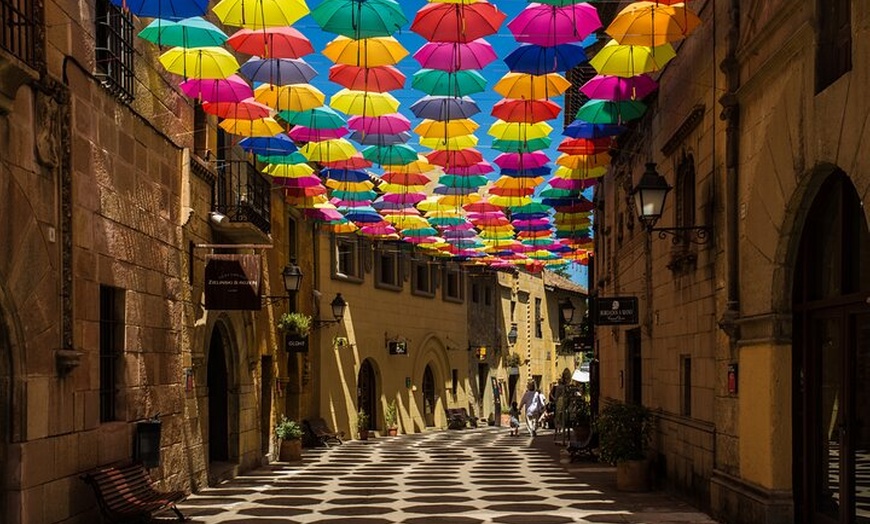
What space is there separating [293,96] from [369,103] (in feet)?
3.84

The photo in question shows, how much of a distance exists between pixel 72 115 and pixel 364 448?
59.3 feet

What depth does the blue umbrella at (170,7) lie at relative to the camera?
460 inches

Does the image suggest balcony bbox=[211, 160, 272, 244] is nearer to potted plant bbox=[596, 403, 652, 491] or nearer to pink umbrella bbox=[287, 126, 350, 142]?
pink umbrella bbox=[287, 126, 350, 142]

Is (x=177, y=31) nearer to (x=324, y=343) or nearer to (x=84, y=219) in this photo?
(x=84, y=219)

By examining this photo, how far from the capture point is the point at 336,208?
1046 inches

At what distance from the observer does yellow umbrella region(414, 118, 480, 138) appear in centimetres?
1761

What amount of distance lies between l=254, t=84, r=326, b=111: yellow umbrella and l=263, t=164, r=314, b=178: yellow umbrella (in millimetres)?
4784

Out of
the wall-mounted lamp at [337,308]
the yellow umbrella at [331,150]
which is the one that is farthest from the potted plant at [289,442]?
the yellow umbrella at [331,150]

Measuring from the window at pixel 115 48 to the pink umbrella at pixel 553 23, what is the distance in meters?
4.73

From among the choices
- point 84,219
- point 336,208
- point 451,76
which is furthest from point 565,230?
point 84,219

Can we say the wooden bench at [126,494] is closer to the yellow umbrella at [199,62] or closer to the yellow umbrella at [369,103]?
the yellow umbrella at [199,62]

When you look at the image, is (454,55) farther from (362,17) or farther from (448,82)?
(362,17)

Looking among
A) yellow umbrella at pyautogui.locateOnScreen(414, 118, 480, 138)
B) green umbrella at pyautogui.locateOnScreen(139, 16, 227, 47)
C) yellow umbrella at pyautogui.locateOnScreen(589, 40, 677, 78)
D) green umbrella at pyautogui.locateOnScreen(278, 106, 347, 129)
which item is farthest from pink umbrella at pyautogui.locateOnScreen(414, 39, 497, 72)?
yellow umbrella at pyautogui.locateOnScreen(414, 118, 480, 138)

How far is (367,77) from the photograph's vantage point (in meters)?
14.5
